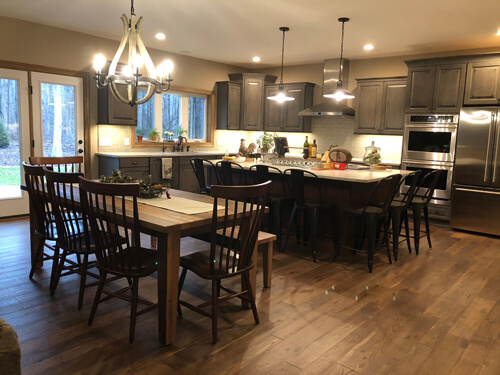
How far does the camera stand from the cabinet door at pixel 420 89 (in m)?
6.04

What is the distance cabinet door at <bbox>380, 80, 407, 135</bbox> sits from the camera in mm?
6566

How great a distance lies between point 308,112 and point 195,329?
4824 mm

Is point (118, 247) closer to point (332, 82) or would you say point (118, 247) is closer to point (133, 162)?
point (133, 162)

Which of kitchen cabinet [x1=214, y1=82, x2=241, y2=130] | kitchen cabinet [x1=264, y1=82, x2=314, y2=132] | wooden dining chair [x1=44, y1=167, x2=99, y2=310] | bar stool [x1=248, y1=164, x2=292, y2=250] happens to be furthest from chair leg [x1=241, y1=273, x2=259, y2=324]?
kitchen cabinet [x1=214, y1=82, x2=241, y2=130]

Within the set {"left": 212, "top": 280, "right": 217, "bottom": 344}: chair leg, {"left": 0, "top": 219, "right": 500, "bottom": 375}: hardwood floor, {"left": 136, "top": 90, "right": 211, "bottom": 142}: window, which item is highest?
{"left": 136, "top": 90, "right": 211, "bottom": 142}: window

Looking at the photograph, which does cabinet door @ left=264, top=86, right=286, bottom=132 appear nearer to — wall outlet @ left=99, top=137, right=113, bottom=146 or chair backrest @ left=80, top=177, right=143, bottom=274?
wall outlet @ left=99, top=137, right=113, bottom=146

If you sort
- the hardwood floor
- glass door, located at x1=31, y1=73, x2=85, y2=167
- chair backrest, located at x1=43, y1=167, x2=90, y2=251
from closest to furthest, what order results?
1. the hardwood floor
2. chair backrest, located at x1=43, y1=167, x2=90, y2=251
3. glass door, located at x1=31, y1=73, x2=85, y2=167

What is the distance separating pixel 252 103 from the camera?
8117mm

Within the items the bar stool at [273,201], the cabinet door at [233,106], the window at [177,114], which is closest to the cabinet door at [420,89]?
the bar stool at [273,201]

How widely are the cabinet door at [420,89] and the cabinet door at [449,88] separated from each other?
0.28 feet

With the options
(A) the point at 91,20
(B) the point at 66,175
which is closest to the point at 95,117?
(A) the point at 91,20

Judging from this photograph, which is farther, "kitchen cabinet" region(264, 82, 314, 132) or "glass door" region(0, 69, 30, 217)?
"kitchen cabinet" region(264, 82, 314, 132)

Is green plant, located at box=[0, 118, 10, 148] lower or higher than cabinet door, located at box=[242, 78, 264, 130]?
lower

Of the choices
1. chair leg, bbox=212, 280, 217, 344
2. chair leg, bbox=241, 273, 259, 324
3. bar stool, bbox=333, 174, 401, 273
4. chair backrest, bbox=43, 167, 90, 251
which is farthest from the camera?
bar stool, bbox=333, 174, 401, 273
